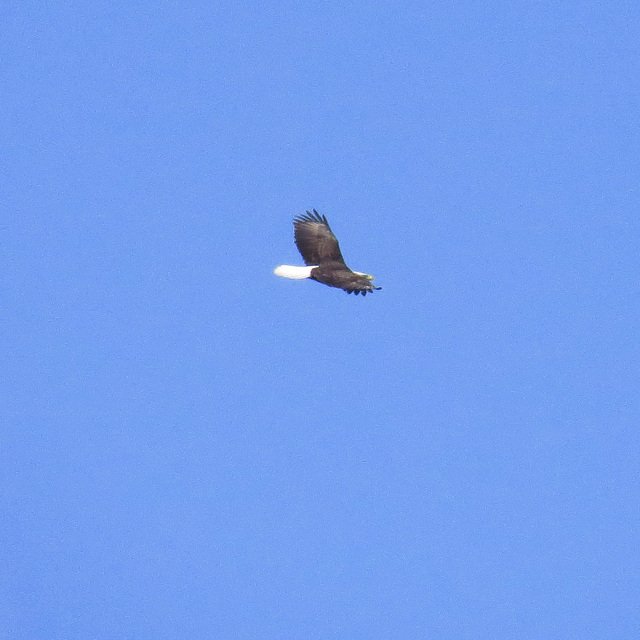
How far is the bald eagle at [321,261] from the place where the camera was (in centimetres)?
1380

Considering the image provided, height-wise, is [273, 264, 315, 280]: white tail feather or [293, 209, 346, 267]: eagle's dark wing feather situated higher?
[293, 209, 346, 267]: eagle's dark wing feather

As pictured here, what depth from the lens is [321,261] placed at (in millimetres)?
14219

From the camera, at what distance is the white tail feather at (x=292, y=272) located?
13891 millimetres

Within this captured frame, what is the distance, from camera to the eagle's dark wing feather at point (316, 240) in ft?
46.6

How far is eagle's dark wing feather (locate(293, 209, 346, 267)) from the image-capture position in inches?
559

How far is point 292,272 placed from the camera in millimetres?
13977

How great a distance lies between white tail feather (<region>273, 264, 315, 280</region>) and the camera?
13.9 meters

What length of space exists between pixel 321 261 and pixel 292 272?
0.61 meters

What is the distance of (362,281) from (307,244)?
1359 mm

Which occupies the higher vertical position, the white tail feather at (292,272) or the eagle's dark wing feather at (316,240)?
the eagle's dark wing feather at (316,240)

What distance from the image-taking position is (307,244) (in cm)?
1437

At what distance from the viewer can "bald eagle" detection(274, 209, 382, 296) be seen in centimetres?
1380

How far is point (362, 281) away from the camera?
13.8 meters

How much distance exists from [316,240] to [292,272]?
2.66 feet
